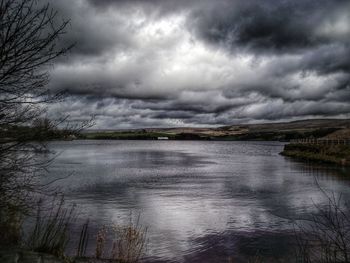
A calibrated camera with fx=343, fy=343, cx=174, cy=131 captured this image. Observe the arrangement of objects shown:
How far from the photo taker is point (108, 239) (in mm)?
15609

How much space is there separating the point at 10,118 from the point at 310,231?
15018 mm

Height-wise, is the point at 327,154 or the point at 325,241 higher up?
the point at 325,241

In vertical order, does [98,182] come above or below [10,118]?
below

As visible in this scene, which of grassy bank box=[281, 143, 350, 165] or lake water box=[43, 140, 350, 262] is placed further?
grassy bank box=[281, 143, 350, 165]

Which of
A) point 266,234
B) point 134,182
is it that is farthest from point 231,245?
point 134,182

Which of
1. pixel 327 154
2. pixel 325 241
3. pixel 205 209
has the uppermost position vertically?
pixel 325 241

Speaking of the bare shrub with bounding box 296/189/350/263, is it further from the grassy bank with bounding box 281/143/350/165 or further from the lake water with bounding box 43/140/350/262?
the grassy bank with bounding box 281/143/350/165

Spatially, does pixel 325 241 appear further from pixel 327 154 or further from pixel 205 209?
pixel 327 154

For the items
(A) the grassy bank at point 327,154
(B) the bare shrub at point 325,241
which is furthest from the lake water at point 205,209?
(A) the grassy bank at point 327,154

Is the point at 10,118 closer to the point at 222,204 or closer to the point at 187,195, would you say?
the point at 222,204

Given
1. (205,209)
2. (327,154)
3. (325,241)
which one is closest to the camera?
(325,241)

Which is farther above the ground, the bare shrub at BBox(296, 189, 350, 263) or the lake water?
the bare shrub at BBox(296, 189, 350, 263)

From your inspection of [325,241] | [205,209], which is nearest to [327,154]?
[205,209]

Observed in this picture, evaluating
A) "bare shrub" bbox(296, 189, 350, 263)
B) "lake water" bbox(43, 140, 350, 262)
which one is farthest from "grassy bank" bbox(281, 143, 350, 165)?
"bare shrub" bbox(296, 189, 350, 263)
